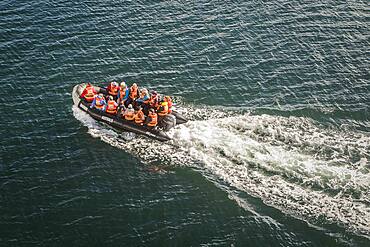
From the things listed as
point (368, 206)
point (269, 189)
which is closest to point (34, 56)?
point (269, 189)

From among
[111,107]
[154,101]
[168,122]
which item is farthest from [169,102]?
[111,107]

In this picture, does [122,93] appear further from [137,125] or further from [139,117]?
[137,125]

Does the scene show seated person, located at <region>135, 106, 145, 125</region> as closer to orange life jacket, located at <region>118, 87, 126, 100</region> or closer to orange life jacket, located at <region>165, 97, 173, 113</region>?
orange life jacket, located at <region>165, 97, 173, 113</region>

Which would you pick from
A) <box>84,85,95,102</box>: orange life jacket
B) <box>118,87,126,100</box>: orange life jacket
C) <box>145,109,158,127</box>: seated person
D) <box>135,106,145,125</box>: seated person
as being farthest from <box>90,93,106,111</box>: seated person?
<box>145,109,158,127</box>: seated person

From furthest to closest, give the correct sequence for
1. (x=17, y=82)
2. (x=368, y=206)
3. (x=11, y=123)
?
1. (x=17, y=82)
2. (x=11, y=123)
3. (x=368, y=206)

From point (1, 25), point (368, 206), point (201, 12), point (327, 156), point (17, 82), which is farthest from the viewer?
point (201, 12)

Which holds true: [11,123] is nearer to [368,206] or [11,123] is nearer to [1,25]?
[1,25]
